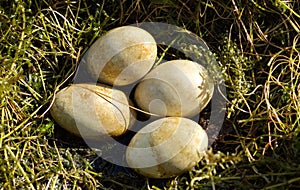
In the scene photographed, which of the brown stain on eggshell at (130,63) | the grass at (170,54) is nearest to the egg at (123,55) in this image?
the brown stain on eggshell at (130,63)

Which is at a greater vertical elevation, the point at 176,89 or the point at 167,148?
the point at 176,89

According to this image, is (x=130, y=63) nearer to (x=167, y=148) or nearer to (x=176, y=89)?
(x=176, y=89)

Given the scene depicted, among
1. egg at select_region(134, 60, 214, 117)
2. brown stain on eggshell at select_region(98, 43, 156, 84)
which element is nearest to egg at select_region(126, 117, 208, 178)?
egg at select_region(134, 60, 214, 117)

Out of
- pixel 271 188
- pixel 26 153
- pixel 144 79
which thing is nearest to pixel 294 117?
pixel 271 188

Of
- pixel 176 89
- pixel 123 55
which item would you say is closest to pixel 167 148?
pixel 176 89

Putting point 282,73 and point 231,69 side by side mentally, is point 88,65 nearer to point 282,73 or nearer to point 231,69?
point 231,69

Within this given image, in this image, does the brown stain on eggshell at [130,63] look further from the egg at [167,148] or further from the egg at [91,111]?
the egg at [167,148]
